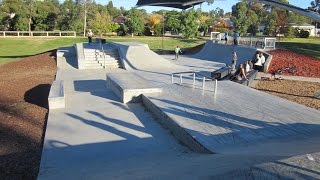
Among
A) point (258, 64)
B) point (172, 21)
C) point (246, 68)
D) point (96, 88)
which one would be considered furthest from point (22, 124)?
point (172, 21)

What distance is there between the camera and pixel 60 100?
41.2 feet

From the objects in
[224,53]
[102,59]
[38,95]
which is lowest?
[38,95]

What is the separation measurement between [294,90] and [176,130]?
725 centimetres

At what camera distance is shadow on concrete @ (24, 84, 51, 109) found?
1375 centimetres

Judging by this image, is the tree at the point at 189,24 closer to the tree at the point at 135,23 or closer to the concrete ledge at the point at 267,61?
the tree at the point at 135,23

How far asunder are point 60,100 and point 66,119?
1.40 metres

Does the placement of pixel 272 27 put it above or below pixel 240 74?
above

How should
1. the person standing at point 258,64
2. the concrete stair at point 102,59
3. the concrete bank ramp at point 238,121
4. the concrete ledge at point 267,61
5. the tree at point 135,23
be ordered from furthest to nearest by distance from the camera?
the tree at point 135,23 → the concrete stair at point 102,59 → the concrete ledge at point 267,61 → the person standing at point 258,64 → the concrete bank ramp at point 238,121

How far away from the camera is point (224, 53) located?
2823cm

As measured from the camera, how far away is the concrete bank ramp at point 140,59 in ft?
78.1

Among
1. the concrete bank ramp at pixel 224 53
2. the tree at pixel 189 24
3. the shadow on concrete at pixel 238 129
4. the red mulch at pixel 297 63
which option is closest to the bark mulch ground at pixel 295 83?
the red mulch at pixel 297 63

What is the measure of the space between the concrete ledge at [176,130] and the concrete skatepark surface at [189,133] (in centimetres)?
10

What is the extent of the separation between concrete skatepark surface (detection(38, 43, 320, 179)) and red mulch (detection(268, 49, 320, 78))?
6.39m

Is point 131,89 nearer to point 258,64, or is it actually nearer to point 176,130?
point 176,130
